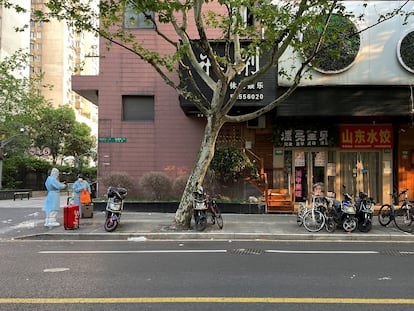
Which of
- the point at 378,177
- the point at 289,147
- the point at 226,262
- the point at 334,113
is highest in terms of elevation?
the point at 334,113

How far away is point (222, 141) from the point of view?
17266 millimetres

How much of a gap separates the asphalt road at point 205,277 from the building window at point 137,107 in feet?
30.3

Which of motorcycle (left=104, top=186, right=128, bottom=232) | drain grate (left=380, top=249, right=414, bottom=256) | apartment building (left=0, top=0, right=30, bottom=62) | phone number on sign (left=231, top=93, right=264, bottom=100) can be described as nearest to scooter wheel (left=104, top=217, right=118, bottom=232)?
motorcycle (left=104, top=186, right=128, bottom=232)

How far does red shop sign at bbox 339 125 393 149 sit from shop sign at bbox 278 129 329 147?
811mm

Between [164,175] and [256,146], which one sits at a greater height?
[256,146]

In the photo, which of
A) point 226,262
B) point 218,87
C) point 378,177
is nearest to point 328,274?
point 226,262

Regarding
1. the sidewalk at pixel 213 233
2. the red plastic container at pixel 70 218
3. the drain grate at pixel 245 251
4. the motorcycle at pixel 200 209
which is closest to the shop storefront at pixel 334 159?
the sidewalk at pixel 213 233

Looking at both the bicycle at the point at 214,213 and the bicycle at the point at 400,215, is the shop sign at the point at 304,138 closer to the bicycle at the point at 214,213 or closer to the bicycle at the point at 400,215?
the bicycle at the point at 400,215

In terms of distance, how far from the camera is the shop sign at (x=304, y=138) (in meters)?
17.1

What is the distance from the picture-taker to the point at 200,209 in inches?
440

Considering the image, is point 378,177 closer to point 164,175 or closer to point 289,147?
point 289,147

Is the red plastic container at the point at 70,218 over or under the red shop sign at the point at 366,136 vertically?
under

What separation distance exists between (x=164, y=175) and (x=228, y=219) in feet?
12.8

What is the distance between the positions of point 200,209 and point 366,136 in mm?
9233
